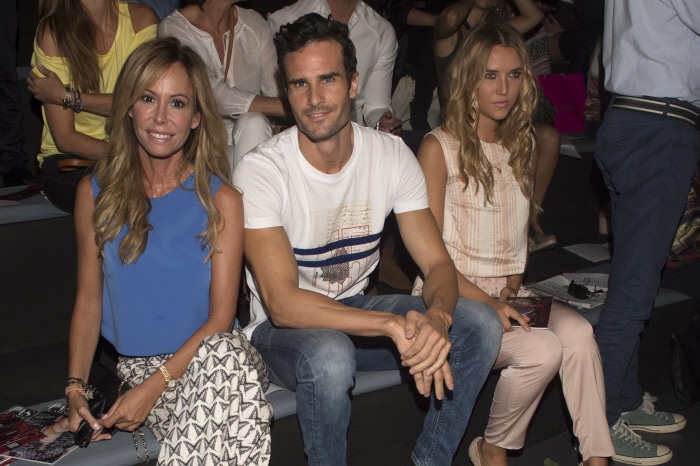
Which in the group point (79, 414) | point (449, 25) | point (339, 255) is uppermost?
point (449, 25)

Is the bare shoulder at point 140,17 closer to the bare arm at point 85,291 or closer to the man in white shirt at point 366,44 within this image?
the man in white shirt at point 366,44

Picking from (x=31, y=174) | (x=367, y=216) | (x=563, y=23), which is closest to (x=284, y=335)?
(x=367, y=216)

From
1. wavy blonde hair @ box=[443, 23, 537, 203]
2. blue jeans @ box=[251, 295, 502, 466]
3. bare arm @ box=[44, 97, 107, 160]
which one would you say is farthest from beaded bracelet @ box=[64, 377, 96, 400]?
wavy blonde hair @ box=[443, 23, 537, 203]

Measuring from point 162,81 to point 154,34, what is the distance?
1002 mm

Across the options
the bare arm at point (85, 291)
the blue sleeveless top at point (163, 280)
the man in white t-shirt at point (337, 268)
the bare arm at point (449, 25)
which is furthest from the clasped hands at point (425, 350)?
the bare arm at point (449, 25)

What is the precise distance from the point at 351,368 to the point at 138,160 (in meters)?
0.84

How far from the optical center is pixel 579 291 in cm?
298

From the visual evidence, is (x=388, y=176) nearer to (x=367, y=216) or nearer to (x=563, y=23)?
(x=367, y=216)

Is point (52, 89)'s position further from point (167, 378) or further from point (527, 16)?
point (527, 16)

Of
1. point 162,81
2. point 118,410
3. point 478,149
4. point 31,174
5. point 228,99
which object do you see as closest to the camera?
point 118,410

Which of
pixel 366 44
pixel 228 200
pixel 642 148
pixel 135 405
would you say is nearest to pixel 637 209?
pixel 642 148

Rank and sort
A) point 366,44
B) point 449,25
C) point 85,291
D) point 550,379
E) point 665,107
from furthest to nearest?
point 449,25 < point 366,44 < point 665,107 < point 550,379 < point 85,291

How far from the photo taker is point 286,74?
7.34 ft

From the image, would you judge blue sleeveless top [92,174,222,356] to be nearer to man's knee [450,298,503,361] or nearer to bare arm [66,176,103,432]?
bare arm [66,176,103,432]
